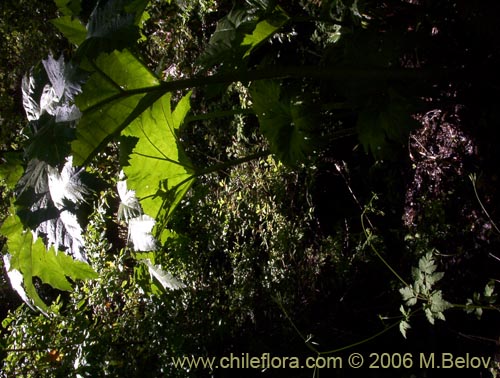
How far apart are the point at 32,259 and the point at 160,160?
52 centimetres

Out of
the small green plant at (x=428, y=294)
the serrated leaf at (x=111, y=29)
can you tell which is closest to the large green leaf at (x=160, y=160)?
the serrated leaf at (x=111, y=29)

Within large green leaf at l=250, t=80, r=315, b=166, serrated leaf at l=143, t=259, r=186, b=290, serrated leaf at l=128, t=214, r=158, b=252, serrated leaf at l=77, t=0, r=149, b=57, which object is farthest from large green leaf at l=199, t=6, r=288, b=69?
serrated leaf at l=143, t=259, r=186, b=290

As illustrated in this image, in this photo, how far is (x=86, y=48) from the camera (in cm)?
115

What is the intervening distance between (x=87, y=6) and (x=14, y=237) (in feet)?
2.70

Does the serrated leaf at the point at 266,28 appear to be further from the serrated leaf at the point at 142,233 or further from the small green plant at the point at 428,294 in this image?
the small green plant at the point at 428,294

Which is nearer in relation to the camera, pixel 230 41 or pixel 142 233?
pixel 230 41

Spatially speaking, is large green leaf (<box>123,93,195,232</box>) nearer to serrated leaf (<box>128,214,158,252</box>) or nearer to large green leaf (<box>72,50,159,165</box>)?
serrated leaf (<box>128,214,158,252</box>)

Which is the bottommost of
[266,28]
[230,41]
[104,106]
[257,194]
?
[257,194]

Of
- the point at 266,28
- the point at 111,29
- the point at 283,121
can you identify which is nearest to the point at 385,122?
the point at 283,121

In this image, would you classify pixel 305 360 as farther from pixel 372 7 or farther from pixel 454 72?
pixel 372 7

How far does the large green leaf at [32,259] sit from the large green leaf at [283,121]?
2.41 feet

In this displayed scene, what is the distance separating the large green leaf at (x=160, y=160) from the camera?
68.2 inches

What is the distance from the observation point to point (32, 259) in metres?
1.64

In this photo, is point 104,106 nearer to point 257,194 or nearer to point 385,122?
point 385,122
